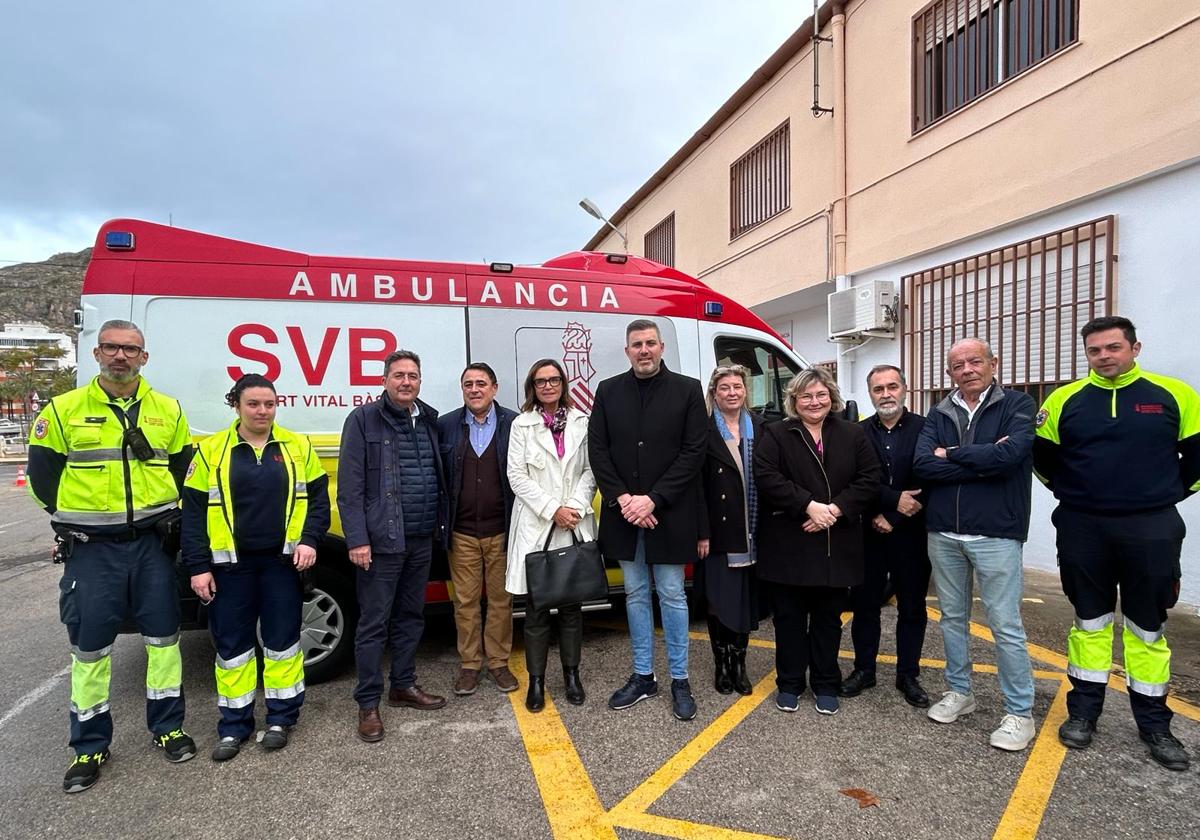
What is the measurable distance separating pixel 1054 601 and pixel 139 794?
19.6ft

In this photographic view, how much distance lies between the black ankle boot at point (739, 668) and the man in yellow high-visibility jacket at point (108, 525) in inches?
102

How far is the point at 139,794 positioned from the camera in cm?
259

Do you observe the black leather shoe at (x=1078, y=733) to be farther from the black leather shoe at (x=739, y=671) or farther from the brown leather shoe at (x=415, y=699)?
the brown leather shoe at (x=415, y=699)

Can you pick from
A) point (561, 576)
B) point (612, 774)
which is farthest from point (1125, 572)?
point (561, 576)

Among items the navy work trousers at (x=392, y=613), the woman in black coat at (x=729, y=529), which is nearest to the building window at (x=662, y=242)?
the woman in black coat at (x=729, y=529)

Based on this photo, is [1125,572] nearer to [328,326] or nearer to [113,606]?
[328,326]

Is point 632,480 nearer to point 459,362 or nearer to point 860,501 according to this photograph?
point 860,501

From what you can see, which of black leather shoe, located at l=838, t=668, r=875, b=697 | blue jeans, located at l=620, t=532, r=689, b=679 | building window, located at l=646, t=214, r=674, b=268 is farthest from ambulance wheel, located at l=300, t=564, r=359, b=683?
building window, located at l=646, t=214, r=674, b=268

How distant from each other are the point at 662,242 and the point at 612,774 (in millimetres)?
12449

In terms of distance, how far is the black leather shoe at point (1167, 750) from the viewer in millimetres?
2643

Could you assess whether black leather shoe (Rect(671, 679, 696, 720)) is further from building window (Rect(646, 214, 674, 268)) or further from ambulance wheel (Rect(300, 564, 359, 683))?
building window (Rect(646, 214, 674, 268))

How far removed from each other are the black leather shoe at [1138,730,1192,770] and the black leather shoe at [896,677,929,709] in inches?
33.6

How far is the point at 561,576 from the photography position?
321cm

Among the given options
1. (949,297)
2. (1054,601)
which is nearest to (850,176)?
(949,297)
